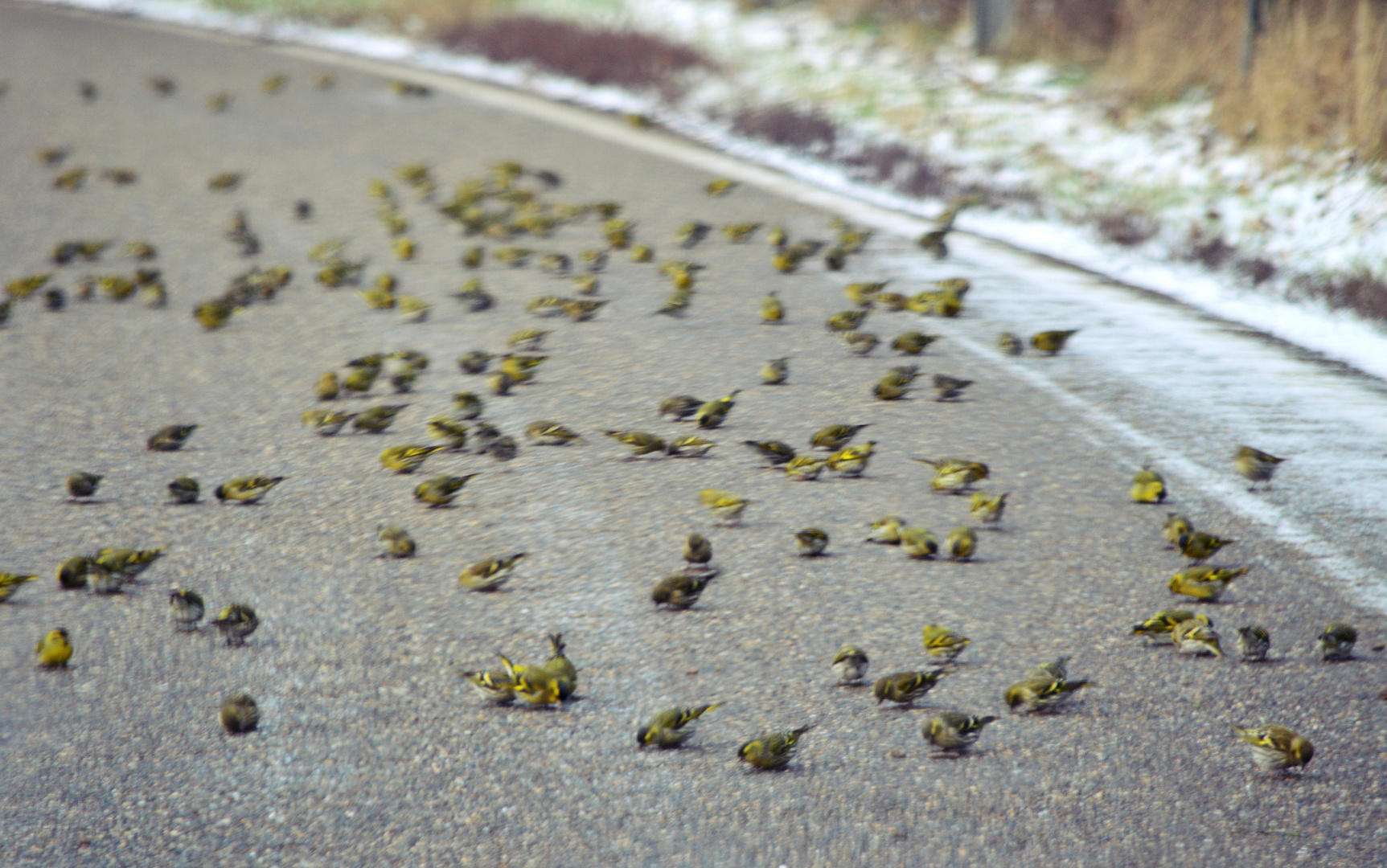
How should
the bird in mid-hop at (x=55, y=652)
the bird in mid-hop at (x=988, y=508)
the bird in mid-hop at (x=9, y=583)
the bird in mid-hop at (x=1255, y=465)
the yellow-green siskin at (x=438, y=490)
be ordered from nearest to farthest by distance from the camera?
the bird in mid-hop at (x=55, y=652)
the bird in mid-hop at (x=9, y=583)
the bird in mid-hop at (x=988, y=508)
the bird in mid-hop at (x=1255, y=465)
the yellow-green siskin at (x=438, y=490)

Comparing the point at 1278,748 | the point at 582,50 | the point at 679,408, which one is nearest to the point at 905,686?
the point at 1278,748

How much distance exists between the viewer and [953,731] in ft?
12.3

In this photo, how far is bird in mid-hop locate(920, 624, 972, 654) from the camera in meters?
4.20

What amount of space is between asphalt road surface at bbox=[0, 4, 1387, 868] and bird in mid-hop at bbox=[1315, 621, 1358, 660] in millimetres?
47

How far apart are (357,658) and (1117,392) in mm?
4164

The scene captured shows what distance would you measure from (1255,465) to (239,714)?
4.23 m

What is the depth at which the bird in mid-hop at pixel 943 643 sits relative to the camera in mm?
4195

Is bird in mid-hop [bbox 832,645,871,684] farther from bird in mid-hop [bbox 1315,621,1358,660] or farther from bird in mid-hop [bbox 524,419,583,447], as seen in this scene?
bird in mid-hop [bbox 524,419,583,447]

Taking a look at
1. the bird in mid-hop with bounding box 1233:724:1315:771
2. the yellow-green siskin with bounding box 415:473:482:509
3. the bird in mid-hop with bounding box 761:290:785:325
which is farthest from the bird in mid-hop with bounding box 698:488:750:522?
the bird in mid-hop with bounding box 761:290:785:325

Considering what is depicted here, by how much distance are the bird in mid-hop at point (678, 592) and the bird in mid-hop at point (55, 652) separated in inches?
82.7

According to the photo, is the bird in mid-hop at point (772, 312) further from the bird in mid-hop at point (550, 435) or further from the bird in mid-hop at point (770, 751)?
the bird in mid-hop at point (770, 751)

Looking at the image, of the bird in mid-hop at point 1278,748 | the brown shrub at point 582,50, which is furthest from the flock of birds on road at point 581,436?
the brown shrub at point 582,50

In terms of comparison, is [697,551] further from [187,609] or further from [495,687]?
[187,609]

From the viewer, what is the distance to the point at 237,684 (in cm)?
→ 420
